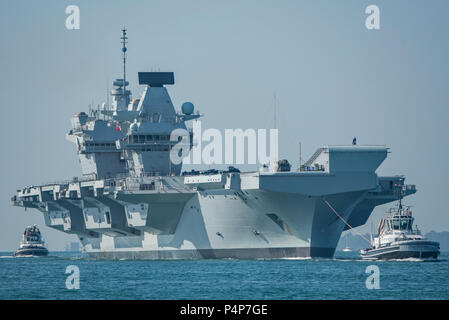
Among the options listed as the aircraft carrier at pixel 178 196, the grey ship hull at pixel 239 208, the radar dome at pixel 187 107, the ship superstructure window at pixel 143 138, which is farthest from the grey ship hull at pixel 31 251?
the ship superstructure window at pixel 143 138

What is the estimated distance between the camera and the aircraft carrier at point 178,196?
55.6 m

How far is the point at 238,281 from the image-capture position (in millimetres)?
45594

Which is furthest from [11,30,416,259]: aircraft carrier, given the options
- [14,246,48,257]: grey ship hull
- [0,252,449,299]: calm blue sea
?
[14,246,48,257]: grey ship hull

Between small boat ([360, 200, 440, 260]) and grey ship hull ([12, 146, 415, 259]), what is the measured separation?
2000 mm

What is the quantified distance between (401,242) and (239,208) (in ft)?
28.7

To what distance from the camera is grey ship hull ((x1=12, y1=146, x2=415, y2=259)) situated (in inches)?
2183

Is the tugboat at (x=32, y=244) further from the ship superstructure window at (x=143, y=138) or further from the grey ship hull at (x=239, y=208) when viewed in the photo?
the ship superstructure window at (x=143, y=138)

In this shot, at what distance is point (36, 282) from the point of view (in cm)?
4878

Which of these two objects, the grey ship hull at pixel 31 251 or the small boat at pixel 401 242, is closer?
the small boat at pixel 401 242

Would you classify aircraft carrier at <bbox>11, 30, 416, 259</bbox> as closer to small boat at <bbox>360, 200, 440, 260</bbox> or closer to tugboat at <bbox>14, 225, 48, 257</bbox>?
small boat at <bbox>360, 200, 440, 260</bbox>

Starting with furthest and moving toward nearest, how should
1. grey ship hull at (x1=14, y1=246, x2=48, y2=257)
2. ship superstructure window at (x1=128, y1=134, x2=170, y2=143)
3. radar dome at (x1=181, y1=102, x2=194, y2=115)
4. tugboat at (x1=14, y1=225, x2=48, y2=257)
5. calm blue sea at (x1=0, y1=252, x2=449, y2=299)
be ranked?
tugboat at (x1=14, y1=225, x2=48, y2=257)
grey ship hull at (x1=14, y1=246, x2=48, y2=257)
radar dome at (x1=181, y1=102, x2=194, y2=115)
ship superstructure window at (x1=128, y1=134, x2=170, y2=143)
calm blue sea at (x1=0, y1=252, x2=449, y2=299)

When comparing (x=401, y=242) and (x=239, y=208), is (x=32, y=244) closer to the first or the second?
(x=239, y=208)

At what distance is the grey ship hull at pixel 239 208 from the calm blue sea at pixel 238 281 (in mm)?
1435

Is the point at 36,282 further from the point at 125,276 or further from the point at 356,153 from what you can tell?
the point at 356,153
